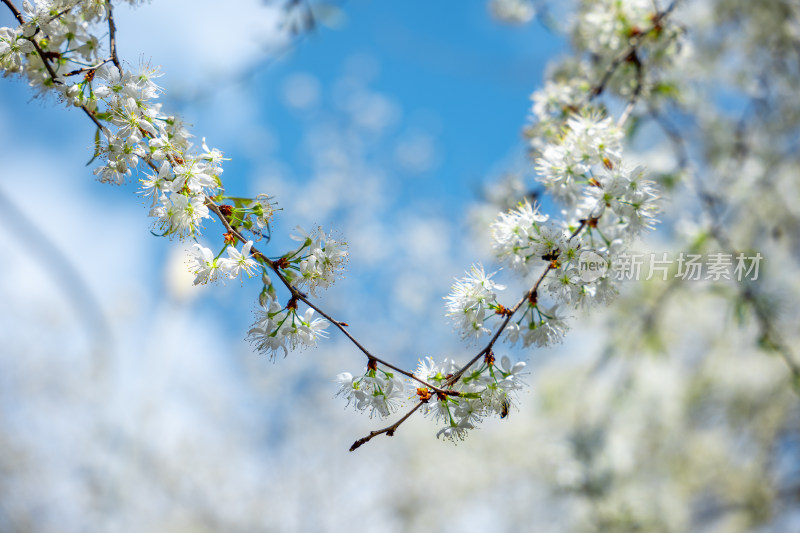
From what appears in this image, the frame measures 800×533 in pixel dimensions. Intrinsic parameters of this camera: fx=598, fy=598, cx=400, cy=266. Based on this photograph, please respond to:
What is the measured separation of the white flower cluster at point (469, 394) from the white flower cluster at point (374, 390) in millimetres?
69

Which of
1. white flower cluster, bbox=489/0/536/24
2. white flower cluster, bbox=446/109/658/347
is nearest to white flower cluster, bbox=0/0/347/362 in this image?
white flower cluster, bbox=446/109/658/347

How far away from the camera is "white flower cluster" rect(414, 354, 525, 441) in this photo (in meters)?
1.38

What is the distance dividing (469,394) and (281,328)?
18.1 inches

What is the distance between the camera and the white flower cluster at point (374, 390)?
1.41 m

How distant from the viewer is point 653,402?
21.1 ft

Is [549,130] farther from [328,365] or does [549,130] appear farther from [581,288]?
[328,365]

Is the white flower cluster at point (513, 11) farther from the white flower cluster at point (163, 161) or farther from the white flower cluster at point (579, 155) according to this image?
the white flower cluster at point (163, 161)

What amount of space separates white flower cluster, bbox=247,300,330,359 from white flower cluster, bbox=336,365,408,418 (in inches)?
5.4

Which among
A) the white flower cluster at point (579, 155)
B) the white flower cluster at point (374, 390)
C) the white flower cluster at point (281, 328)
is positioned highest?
the white flower cluster at point (579, 155)

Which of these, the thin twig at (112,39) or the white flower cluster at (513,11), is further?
the white flower cluster at (513,11)

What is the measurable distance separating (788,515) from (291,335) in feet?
23.1

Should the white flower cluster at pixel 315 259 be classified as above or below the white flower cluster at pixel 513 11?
below

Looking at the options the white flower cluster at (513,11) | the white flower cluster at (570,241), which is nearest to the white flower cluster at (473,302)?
the white flower cluster at (570,241)

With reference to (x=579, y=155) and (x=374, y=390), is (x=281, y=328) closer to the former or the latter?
(x=374, y=390)
